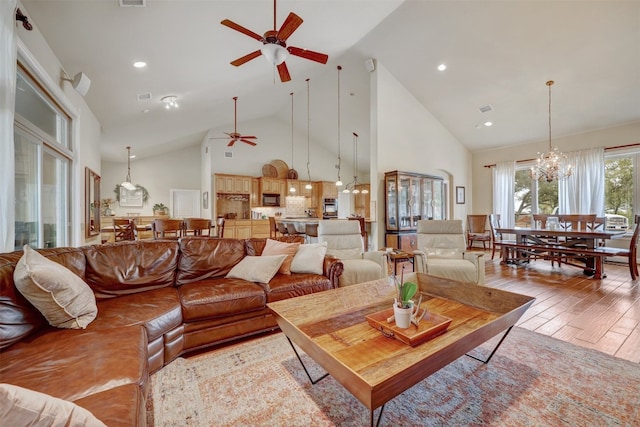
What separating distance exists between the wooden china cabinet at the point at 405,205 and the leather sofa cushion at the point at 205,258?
145 inches

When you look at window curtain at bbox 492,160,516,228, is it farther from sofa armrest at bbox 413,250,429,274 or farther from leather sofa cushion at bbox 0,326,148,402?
leather sofa cushion at bbox 0,326,148,402

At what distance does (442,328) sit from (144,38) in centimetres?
381

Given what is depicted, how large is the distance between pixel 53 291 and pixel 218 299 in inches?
38.0

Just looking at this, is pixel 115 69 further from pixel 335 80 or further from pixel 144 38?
pixel 335 80

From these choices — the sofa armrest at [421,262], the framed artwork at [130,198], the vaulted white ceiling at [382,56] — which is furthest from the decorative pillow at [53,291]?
the framed artwork at [130,198]

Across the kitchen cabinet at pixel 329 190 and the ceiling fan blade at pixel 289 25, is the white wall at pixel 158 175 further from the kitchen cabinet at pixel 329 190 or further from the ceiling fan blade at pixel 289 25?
the ceiling fan blade at pixel 289 25

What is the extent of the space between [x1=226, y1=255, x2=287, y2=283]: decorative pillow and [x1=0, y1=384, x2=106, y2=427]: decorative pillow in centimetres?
182

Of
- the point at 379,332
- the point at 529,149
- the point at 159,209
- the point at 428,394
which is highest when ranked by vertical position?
the point at 529,149

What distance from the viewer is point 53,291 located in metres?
1.47

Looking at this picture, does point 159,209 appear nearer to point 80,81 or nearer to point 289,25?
point 80,81

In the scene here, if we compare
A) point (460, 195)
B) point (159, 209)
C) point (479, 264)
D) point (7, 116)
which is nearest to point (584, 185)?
point (460, 195)

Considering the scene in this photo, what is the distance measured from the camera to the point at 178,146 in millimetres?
8375

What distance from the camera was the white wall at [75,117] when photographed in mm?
2330

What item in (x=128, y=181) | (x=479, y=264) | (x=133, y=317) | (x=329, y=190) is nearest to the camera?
(x=133, y=317)
